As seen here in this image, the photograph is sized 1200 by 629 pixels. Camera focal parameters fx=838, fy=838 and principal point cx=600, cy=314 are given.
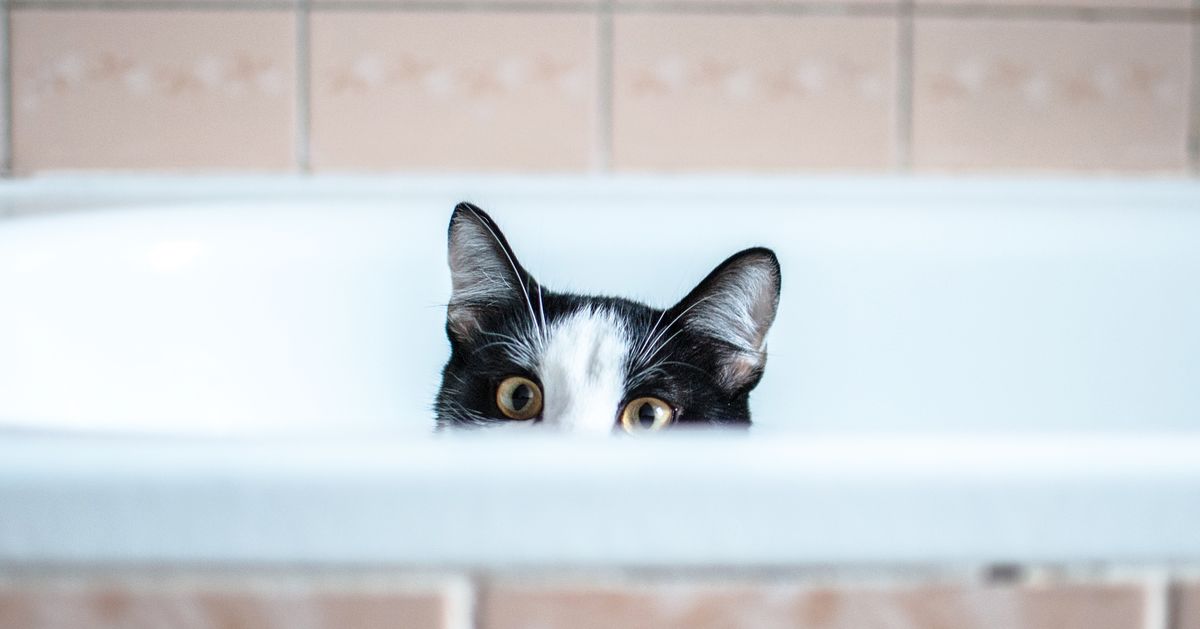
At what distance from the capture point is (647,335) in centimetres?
66

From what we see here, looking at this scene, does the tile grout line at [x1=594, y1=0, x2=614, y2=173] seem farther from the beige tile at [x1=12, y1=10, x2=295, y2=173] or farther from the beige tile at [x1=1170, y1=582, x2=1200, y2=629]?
the beige tile at [x1=1170, y1=582, x2=1200, y2=629]

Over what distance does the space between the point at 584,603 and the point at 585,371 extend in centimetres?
37

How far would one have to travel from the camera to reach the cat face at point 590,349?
61 centimetres

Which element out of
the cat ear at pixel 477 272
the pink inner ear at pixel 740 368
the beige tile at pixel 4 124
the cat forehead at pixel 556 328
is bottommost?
the pink inner ear at pixel 740 368

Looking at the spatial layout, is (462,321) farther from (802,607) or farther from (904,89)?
(904,89)

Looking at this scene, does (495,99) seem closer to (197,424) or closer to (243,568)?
(197,424)

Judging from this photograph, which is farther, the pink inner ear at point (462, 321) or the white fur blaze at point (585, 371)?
the pink inner ear at point (462, 321)

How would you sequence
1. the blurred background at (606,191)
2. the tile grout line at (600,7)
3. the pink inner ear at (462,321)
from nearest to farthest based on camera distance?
1. the pink inner ear at (462,321)
2. the blurred background at (606,191)
3. the tile grout line at (600,7)

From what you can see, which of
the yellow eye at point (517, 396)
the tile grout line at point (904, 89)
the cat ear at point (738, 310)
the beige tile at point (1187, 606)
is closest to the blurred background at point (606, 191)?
the tile grout line at point (904, 89)

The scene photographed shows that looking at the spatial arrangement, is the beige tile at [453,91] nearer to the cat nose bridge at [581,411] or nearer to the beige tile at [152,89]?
the beige tile at [152,89]

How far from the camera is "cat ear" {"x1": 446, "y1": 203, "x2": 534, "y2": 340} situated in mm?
625

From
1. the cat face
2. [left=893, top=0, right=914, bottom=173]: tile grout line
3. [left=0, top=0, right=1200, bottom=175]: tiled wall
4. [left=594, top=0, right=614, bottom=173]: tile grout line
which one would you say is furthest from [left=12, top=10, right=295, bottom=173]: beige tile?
[left=893, top=0, right=914, bottom=173]: tile grout line

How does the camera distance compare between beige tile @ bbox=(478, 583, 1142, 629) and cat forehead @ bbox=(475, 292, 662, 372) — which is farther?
cat forehead @ bbox=(475, 292, 662, 372)

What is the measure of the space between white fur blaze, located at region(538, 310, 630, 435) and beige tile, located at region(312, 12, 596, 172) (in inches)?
15.3
